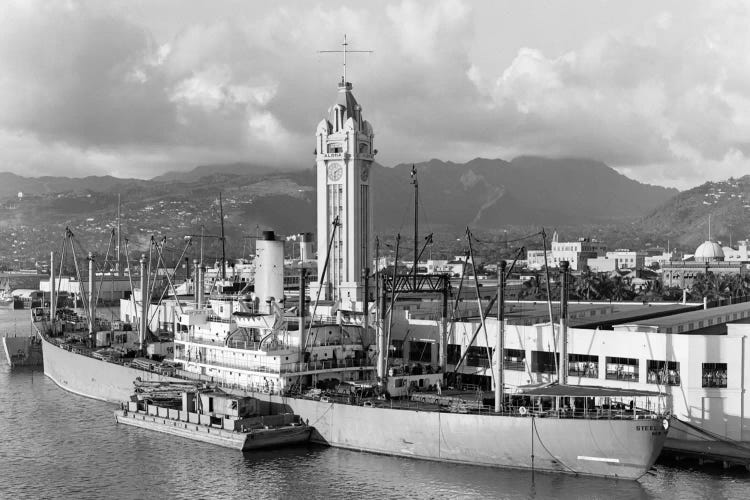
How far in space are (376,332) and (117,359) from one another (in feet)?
70.2

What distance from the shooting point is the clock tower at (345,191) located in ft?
281

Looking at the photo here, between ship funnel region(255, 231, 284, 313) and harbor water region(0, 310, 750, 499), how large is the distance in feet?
39.5

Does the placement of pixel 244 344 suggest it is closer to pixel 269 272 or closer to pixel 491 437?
pixel 269 272

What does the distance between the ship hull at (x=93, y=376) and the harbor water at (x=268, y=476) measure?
362 inches

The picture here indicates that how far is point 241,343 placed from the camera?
5372 centimetres

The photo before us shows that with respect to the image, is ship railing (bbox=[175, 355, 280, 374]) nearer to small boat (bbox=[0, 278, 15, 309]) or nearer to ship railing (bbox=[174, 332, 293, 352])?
ship railing (bbox=[174, 332, 293, 352])

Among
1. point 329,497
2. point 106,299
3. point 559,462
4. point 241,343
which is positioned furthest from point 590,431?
point 106,299

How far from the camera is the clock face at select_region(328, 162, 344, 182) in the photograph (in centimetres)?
8600

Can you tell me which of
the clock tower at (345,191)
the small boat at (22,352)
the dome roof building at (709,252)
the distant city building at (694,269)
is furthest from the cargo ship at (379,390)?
the dome roof building at (709,252)

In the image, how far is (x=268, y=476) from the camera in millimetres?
42500

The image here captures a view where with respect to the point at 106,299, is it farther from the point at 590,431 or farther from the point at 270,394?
the point at 590,431

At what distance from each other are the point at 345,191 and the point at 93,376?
1183 inches

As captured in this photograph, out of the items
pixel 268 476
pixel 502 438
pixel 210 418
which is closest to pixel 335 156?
pixel 210 418

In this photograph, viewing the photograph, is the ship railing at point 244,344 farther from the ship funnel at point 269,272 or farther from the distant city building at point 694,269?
the distant city building at point 694,269
